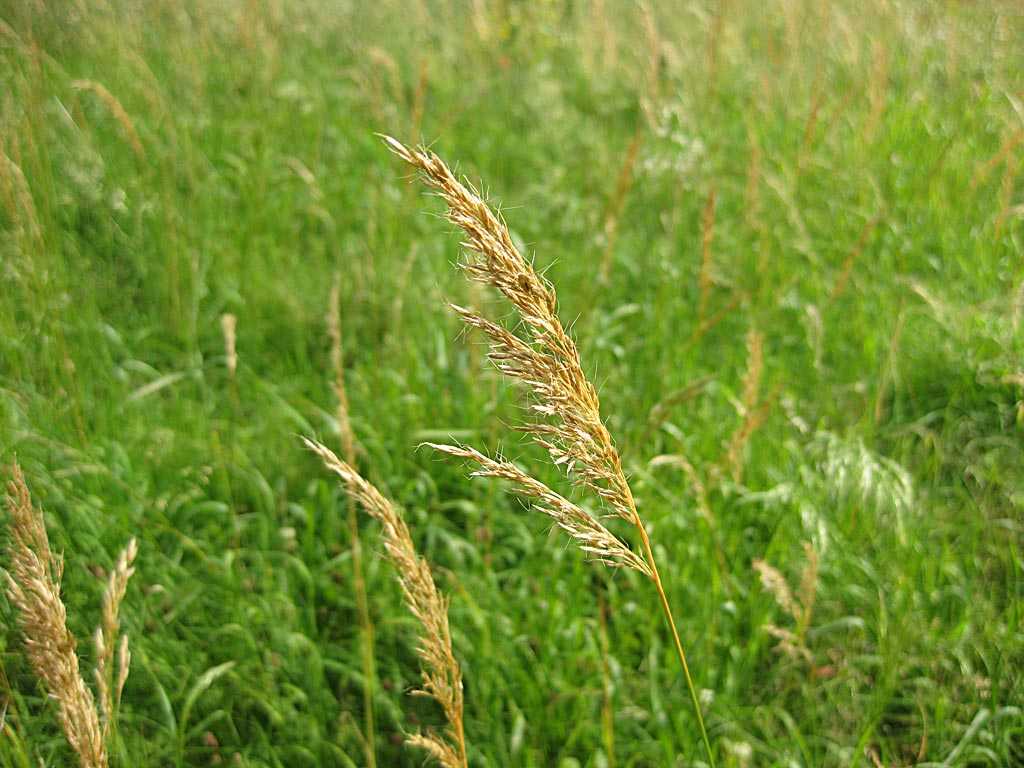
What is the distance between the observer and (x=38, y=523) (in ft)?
3.74

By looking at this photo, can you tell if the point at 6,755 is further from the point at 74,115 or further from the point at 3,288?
the point at 74,115

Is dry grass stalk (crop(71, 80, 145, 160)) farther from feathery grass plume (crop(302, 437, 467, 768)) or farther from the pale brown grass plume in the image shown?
feathery grass plume (crop(302, 437, 467, 768))

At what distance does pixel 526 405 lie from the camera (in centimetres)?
168

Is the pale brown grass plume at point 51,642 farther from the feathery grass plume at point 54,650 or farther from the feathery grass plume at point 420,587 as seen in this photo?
the feathery grass plume at point 420,587

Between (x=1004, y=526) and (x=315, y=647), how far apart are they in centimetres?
192

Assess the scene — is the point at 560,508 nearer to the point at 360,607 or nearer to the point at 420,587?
the point at 420,587

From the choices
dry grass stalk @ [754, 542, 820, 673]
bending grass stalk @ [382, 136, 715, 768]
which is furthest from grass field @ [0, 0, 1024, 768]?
bending grass stalk @ [382, 136, 715, 768]

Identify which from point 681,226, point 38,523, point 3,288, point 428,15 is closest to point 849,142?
point 681,226

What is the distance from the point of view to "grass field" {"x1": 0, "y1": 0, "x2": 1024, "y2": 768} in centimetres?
189

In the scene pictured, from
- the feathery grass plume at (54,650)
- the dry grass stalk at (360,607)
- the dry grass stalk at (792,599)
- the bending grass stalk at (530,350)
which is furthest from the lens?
the dry grass stalk at (792,599)

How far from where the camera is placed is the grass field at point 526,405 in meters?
1.89

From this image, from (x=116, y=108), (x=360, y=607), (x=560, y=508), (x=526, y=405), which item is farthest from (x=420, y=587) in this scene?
(x=116, y=108)

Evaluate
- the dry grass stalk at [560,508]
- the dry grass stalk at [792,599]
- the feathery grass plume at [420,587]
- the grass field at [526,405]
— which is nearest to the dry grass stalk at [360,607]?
the grass field at [526,405]

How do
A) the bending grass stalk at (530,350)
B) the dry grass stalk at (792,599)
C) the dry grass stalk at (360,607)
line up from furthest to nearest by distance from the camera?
the dry grass stalk at (792,599)
the dry grass stalk at (360,607)
the bending grass stalk at (530,350)
